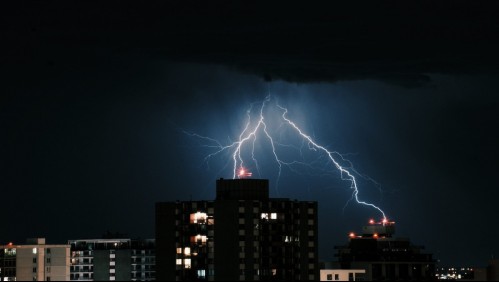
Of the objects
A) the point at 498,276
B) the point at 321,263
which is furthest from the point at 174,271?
the point at 498,276

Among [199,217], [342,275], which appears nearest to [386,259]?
[342,275]

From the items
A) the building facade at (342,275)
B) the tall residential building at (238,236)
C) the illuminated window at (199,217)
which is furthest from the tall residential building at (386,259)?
the illuminated window at (199,217)

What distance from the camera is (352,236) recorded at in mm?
196000

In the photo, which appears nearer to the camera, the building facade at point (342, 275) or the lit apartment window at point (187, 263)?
the lit apartment window at point (187, 263)

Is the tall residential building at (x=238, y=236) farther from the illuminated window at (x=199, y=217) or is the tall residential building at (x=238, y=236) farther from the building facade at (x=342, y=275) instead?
the building facade at (x=342, y=275)

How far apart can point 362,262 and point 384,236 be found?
38.5ft

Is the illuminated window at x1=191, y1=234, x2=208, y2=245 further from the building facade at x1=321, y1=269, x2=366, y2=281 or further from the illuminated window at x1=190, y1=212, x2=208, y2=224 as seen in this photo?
the building facade at x1=321, y1=269, x2=366, y2=281

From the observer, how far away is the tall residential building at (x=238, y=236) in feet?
516

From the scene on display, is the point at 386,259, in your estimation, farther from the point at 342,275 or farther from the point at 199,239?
the point at 199,239

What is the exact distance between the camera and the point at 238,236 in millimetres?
157500

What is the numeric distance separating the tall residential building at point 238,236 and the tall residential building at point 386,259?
61.8 ft

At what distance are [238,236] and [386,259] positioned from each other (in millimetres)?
33339

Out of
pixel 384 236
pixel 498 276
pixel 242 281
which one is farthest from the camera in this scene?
pixel 384 236

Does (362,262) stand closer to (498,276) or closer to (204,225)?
(498,276)
